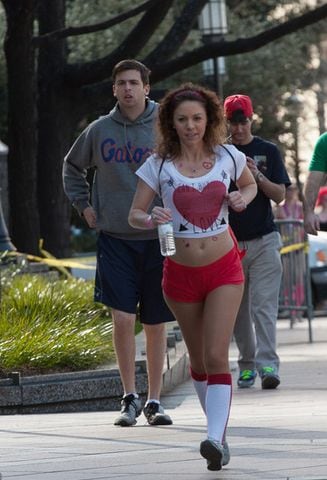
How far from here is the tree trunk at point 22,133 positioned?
19531 mm

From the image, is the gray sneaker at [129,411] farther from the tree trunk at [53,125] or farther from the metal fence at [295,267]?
the tree trunk at [53,125]

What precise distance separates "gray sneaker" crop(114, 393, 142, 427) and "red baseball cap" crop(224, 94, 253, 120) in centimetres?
251

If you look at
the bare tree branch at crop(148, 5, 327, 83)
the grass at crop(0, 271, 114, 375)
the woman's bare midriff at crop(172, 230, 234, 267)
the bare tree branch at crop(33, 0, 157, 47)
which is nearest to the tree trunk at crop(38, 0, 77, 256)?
the bare tree branch at crop(148, 5, 327, 83)

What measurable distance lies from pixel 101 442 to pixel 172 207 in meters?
1.48

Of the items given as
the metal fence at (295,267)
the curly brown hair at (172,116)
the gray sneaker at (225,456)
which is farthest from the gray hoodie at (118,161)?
the metal fence at (295,267)

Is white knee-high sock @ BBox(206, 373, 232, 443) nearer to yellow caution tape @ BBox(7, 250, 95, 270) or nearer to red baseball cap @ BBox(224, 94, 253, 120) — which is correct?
red baseball cap @ BBox(224, 94, 253, 120)

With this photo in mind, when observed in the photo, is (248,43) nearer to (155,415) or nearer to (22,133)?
(22,133)

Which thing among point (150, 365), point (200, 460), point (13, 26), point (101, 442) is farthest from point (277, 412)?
point (13, 26)

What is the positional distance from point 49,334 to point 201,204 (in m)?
4.43

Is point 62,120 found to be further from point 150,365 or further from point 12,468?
point 12,468

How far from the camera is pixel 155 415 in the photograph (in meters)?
9.21

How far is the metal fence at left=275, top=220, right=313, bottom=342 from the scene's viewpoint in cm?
1752

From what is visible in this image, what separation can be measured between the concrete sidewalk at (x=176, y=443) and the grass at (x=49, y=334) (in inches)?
27.0

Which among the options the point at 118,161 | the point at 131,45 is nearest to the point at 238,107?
the point at 118,161
